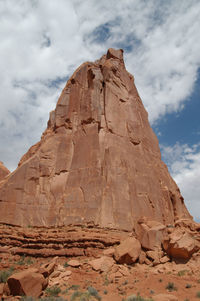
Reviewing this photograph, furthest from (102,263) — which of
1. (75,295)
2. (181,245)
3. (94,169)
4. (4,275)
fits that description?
(94,169)

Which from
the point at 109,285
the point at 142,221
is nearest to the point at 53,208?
the point at 142,221

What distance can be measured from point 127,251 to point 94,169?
7098mm

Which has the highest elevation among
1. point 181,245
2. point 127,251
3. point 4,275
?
point 181,245

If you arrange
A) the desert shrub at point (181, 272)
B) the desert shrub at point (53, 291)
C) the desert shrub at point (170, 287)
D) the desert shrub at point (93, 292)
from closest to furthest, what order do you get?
the desert shrub at point (93, 292)
the desert shrub at point (53, 291)
the desert shrub at point (170, 287)
the desert shrub at point (181, 272)

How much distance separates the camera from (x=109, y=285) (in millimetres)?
14258

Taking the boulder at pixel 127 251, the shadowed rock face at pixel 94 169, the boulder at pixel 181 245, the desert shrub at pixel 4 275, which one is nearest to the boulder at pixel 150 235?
the boulder at pixel 181 245

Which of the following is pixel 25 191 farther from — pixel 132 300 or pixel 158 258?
pixel 132 300

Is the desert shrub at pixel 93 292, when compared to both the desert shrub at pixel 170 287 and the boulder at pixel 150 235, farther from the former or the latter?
the boulder at pixel 150 235

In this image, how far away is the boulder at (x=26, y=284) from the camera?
12102 mm

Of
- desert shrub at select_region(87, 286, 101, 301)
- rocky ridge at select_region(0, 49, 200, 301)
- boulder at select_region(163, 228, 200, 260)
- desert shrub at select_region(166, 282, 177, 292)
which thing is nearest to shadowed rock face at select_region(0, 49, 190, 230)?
rocky ridge at select_region(0, 49, 200, 301)

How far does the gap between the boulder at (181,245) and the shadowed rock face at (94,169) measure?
3.45 m

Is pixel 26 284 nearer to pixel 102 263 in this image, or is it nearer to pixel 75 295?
pixel 75 295

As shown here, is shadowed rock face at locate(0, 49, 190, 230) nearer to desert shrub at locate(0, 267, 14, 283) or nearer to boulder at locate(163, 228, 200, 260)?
boulder at locate(163, 228, 200, 260)

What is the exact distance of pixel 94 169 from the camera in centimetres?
2128
